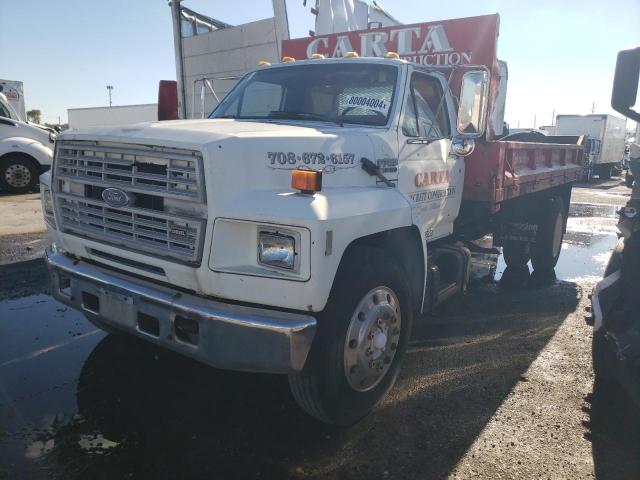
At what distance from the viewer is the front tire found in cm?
1240

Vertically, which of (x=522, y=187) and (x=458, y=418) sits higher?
(x=522, y=187)

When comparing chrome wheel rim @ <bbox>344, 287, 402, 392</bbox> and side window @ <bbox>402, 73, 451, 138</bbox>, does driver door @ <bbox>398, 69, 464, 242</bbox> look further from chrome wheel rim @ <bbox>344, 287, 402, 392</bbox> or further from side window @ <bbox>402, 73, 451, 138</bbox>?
chrome wheel rim @ <bbox>344, 287, 402, 392</bbox>

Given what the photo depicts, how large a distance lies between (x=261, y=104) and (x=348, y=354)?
90.4 inches

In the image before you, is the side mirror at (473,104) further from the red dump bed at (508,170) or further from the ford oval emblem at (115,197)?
the ford oval emblem at (115,197)

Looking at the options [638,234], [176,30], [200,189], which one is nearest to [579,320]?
[638,234]

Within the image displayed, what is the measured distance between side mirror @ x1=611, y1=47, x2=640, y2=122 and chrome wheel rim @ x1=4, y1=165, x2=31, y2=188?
43.4ft

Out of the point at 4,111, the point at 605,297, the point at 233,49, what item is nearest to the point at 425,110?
the point at 605,297

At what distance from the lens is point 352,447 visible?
9.38 ft

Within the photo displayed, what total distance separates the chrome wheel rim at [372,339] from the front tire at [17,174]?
40.8 ft

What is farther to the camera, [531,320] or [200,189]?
[531,320]

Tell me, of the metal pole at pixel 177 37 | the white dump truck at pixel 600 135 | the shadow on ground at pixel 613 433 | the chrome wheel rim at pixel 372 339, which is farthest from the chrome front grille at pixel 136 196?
the white dump truck at pixel 600 135

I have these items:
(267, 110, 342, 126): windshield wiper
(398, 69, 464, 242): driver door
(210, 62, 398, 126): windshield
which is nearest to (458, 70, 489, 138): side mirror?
(398, 69, 464, 242): driver door

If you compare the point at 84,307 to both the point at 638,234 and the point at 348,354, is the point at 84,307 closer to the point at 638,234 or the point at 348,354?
the point at 348,354

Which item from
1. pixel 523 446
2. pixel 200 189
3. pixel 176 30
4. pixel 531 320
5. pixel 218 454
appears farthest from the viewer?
pixel 176 30
